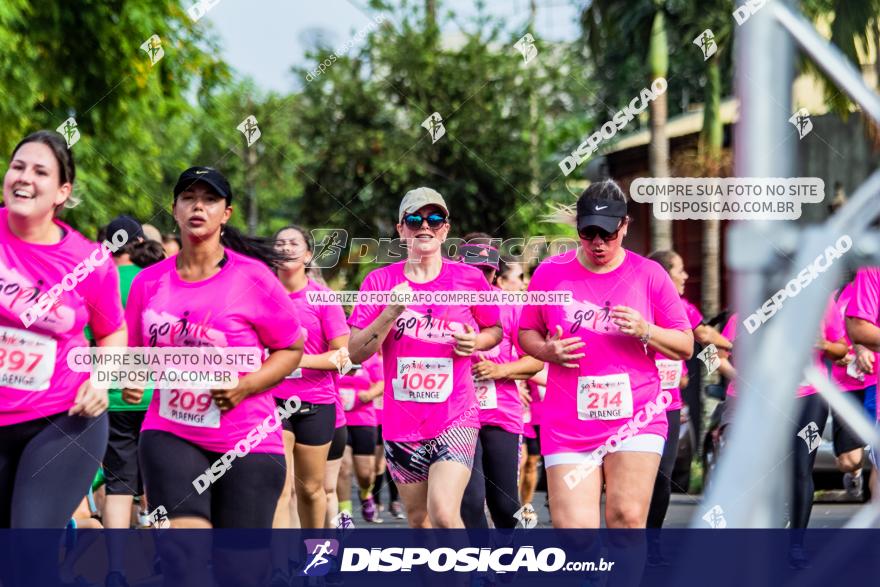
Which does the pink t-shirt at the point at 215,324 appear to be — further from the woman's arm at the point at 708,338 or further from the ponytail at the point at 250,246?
the woman's arm at the point at 708,338

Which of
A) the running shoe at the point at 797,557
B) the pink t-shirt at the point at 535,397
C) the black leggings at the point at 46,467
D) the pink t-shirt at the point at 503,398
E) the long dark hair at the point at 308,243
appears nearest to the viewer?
the running shoe at the point at 797,557

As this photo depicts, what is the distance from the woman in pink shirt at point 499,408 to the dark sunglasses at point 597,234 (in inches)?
42.7

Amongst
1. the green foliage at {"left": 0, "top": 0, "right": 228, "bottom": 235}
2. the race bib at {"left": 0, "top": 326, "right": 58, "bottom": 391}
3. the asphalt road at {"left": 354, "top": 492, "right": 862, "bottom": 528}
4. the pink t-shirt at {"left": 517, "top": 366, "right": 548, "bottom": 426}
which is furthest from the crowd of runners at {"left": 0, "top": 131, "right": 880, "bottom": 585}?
the green foliage at {"left": 0, "top": 0, "right": 228, "bottom": 235}

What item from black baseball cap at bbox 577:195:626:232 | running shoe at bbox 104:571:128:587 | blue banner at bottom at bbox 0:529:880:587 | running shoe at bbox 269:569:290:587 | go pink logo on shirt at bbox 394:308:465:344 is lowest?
running shoe at bbox 104:571:128:587

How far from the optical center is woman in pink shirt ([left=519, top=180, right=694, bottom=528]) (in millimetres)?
5754

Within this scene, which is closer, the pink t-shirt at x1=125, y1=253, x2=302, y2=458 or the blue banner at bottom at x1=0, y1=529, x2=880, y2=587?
the blue banner at bottom at x1=0, y1=529, x2=880, y2=587

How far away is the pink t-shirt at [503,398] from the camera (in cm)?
749

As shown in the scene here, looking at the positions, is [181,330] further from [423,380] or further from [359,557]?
[423,380]

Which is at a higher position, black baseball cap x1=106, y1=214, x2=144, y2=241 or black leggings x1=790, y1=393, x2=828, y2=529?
black baseball cap x1=106, y1=214, x2=144, y2=241

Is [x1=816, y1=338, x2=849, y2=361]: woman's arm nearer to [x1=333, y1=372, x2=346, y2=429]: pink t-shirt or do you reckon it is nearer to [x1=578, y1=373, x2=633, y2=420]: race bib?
[x1=578, y1=373, x2=633, y2=420]: race bib

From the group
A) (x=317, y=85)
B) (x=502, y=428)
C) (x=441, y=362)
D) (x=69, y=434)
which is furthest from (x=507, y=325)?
(x=317, y=85)

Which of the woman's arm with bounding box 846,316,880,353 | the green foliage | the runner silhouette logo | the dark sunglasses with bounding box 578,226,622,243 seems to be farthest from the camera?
the green foliage

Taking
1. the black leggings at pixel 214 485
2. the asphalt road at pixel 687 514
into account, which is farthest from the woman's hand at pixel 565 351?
the asphalt road at pixel 687 514

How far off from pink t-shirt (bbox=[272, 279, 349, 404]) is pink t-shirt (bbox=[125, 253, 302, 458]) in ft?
7.33
